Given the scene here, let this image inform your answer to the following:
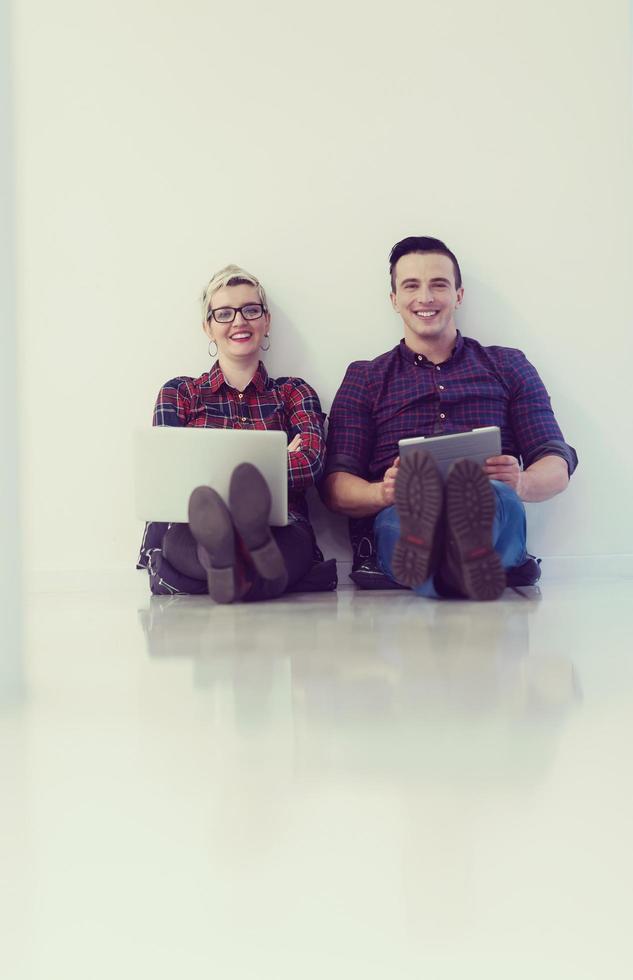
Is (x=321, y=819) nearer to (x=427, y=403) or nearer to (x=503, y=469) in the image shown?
(x=503, y=469)

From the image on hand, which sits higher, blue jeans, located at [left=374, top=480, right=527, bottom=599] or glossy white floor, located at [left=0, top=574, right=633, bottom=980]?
blue jeans, located at [left=374, top=480, right=527, bottom=599]

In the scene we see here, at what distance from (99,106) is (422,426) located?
5.02ft

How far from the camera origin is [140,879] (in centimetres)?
56

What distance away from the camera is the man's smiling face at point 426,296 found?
2654 mm

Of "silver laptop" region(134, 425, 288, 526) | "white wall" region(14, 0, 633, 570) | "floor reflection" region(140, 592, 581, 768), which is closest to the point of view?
"floor reflection" region(140, 592, 581, 768)

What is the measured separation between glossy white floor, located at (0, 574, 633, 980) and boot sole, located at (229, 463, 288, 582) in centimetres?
53

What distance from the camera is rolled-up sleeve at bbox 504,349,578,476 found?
2.58m

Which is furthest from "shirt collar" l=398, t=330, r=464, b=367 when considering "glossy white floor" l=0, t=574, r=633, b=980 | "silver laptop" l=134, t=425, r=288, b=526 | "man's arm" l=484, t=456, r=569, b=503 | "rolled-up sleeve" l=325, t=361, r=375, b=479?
"glossy white floor" l=0, t=574, r=633, b=980

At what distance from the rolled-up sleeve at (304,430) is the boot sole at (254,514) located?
588mm

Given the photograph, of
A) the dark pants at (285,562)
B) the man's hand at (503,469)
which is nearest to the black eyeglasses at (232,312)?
the dark pants at (285,562)

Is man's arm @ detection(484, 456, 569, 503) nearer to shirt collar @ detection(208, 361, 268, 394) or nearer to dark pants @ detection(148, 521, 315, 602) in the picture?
dark pants @ detection(148, 521, 315, 602)

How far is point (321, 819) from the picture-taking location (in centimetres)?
65

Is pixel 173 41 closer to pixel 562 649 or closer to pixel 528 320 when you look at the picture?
pixel 528 320

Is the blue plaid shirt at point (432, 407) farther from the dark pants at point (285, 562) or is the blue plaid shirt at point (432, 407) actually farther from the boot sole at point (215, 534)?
the boot sole at point (215, 534)
